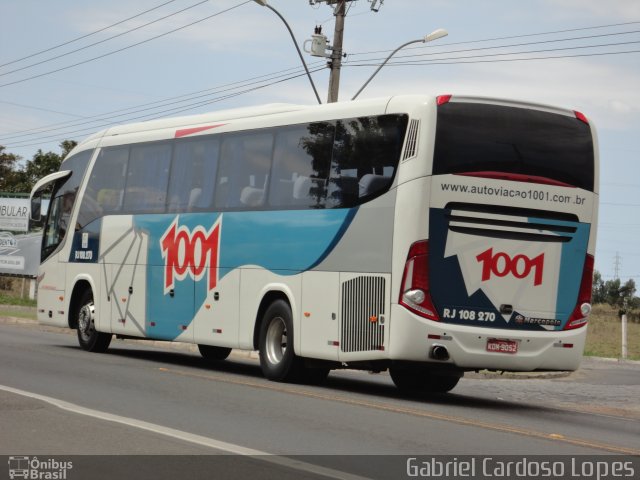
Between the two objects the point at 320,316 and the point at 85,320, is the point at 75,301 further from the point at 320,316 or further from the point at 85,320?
the point at 320,316

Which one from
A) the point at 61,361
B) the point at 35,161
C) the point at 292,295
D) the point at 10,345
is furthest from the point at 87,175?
the point at 35,161

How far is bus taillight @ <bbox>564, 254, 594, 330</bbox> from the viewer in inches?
645

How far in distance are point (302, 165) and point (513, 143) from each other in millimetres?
3257

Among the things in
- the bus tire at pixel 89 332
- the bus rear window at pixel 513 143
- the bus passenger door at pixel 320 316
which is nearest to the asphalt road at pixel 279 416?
the bus passenger door at pixel 320 316

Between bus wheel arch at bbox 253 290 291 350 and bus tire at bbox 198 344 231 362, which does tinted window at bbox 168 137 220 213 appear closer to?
bus wheel arch at bbox 253 290 291 350

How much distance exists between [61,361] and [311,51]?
13176 millimetres

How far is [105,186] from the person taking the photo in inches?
908

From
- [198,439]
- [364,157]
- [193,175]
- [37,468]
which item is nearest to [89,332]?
[193,175]

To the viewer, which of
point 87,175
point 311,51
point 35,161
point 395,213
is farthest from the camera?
point 35,161

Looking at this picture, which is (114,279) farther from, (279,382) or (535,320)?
(535,320)

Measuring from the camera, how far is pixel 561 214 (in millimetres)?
16172

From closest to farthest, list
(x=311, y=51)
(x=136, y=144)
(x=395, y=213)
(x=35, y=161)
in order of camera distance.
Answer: (x=395, y=213)
(x=136, y=144)
(x=311, y=51)
(x=35, y=161)

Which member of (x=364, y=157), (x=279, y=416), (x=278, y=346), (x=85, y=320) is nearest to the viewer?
(x=279, y=416)

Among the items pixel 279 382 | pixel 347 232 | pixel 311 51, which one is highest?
pixel 311 51
